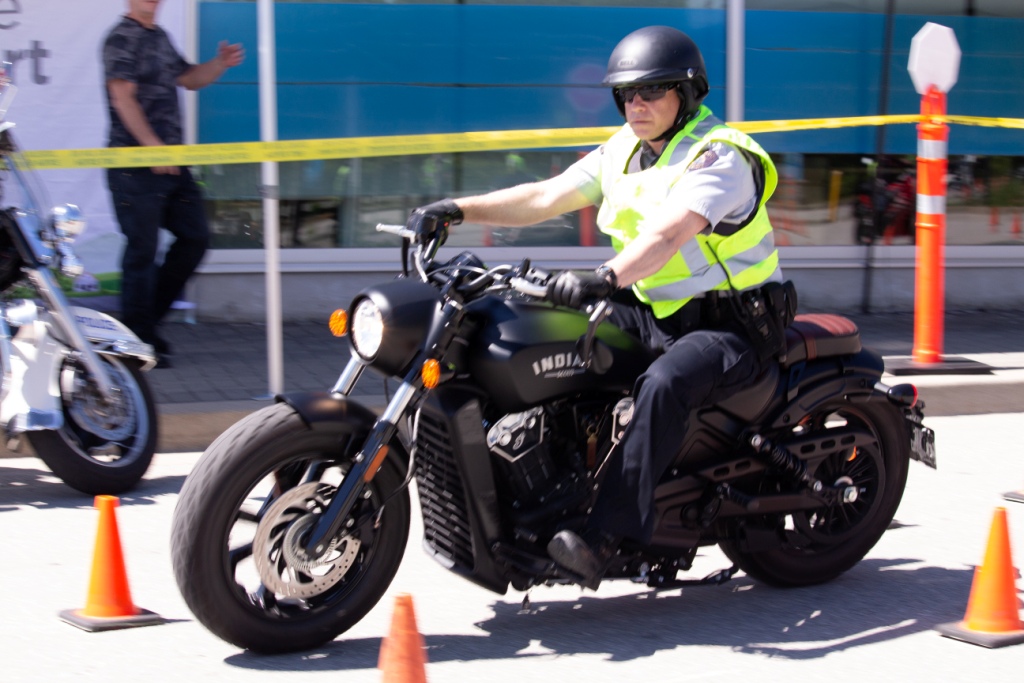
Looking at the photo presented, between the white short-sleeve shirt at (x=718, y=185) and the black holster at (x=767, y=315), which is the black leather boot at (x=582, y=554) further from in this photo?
the white short-sleeve shirt at (x=718, y=185)

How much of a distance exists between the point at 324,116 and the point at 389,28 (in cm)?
75

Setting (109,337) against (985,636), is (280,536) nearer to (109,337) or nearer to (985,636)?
(985,636)

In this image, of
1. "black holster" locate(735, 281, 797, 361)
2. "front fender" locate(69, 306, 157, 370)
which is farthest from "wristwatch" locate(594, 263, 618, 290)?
"front fender" locate(69, 306, 157, 370)

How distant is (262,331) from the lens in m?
9.33

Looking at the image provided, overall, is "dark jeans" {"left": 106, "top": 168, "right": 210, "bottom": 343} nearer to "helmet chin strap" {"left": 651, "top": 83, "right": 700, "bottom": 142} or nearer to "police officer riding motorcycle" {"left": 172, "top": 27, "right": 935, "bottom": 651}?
"police officer riding motorcycle" {"left": 172, "top": 27, "right": 935, "bottom": 651}

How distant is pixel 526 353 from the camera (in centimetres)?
407

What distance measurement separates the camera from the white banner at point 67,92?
28.3ft

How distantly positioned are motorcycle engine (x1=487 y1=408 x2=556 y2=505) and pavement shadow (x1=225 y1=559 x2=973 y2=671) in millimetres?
463

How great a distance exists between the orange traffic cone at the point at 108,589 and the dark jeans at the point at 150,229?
3570 mm

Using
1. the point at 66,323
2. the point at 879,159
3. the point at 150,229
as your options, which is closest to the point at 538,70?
the point at 879,159

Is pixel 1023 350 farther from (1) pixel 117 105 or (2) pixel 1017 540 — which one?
(1) pixel 117 105

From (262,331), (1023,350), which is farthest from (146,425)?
(1023,350)

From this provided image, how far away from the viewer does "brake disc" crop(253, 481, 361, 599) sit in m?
3.93

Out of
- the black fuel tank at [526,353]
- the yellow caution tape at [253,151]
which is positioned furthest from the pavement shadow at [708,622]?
the yellow caution tape at [253,151]
